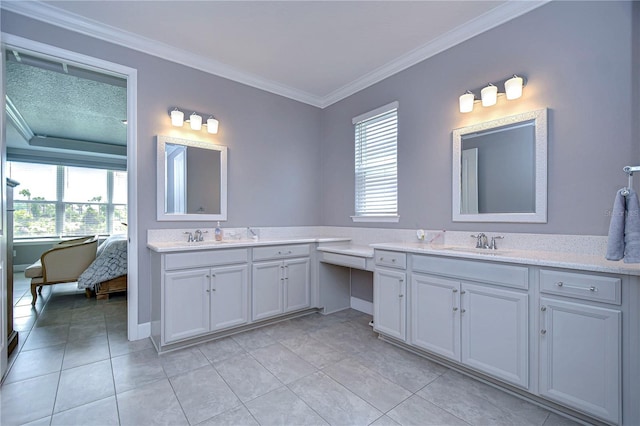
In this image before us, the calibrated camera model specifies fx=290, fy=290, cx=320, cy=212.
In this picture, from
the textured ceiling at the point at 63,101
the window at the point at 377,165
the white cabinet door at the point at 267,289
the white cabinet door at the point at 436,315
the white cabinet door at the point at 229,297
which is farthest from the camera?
the window at the point at 377,165

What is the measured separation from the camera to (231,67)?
3.30 m

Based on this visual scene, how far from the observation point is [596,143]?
1.95 meters

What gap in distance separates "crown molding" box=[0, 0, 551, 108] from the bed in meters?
2.74

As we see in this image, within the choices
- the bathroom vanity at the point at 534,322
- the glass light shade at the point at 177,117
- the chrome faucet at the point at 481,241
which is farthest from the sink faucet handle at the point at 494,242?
the glass light shade at the point at 177,117

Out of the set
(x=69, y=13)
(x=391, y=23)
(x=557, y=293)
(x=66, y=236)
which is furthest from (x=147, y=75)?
(x=66, y=236)

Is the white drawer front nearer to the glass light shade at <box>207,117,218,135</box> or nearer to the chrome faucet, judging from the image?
the chrome faucet

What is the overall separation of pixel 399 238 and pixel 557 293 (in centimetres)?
159

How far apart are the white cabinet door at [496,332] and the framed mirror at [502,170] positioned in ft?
2.38

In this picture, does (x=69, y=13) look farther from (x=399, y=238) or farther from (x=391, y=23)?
(x=399, y=238)

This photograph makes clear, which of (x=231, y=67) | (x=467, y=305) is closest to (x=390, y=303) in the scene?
(x=467, y=305)

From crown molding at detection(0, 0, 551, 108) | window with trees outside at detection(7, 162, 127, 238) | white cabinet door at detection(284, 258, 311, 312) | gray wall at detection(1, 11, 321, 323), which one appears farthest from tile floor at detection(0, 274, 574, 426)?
window with trees outside at detection(7, 162, 127, 238)

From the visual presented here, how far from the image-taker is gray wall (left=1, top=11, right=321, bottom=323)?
278cm

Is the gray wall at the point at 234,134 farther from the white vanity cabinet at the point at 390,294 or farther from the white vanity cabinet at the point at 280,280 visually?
the white vanity cabinet at the point at 390,294

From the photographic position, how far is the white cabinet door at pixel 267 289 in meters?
2.99
